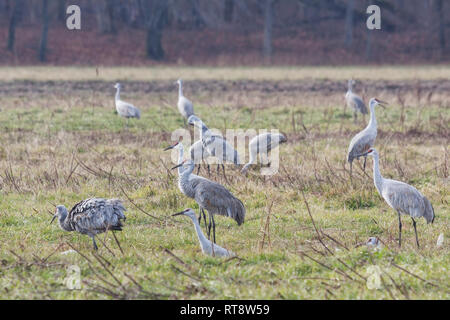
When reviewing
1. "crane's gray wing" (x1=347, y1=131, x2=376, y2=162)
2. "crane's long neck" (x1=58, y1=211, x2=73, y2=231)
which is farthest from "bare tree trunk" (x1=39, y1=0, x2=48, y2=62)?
"crane's long neck" (x1=58, y1=211, x2=73, y2=231)

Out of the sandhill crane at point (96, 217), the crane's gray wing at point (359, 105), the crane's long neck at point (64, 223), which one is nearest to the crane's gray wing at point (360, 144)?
the crane's gray wing at point (359, 105)

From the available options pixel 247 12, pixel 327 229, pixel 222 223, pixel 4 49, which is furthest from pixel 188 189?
pixel 247 12

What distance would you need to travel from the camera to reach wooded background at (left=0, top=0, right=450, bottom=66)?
1679 inches

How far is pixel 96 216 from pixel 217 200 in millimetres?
1369

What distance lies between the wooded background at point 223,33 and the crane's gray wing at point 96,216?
32.7 m

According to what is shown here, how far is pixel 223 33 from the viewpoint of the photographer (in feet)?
167

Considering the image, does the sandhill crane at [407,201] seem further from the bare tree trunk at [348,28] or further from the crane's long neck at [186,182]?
the bare tree trunk at [348,28]

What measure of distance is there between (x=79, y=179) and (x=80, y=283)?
4715 mm

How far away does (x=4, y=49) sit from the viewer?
4366 cm

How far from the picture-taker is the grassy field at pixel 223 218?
5.85 meters

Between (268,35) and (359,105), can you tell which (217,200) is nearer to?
(359,105)

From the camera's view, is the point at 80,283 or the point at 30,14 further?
the point at 30,14

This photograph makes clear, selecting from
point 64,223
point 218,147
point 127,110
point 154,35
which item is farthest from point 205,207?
point 154,35
